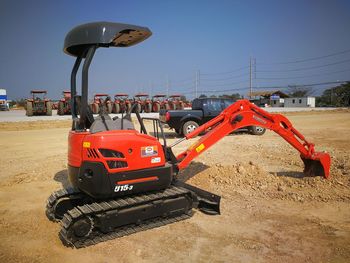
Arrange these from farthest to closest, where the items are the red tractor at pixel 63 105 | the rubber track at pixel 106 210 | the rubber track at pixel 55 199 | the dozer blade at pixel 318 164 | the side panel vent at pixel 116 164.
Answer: the red tractor at pixel 63 105 < the dozer blade at pixel 318 164 < the rubber track at pixel 55 199 < the side panel vent at pixel 116 164 < the rubber track at pixel 106 210

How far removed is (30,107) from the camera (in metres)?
29.0

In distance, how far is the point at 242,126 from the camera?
669 cm

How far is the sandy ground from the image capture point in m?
4.36

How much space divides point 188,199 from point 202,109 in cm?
1012

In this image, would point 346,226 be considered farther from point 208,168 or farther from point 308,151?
point 208,168

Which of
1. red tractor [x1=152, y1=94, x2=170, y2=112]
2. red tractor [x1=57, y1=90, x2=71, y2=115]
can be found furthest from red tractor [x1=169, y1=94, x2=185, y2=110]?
red tractor [x1=57, y1=90, x2=71, y2=115]

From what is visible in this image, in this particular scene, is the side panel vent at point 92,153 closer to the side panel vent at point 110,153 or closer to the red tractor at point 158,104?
the side panel vent at point 110,153

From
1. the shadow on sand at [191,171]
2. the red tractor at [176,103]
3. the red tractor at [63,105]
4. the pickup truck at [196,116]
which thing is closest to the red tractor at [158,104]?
the red tractor at [176,103]

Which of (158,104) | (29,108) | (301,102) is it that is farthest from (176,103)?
(301,102)

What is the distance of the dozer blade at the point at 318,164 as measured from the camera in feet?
23.6

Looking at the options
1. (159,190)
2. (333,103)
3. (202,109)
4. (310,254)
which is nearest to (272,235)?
(310,254)

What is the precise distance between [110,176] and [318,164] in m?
4.67

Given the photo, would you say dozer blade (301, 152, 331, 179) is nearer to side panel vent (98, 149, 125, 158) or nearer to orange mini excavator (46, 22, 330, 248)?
orange mini excavator (46, 22, 330, 248)

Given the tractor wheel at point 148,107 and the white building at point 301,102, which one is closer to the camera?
the tractor wheel at point 148,107
